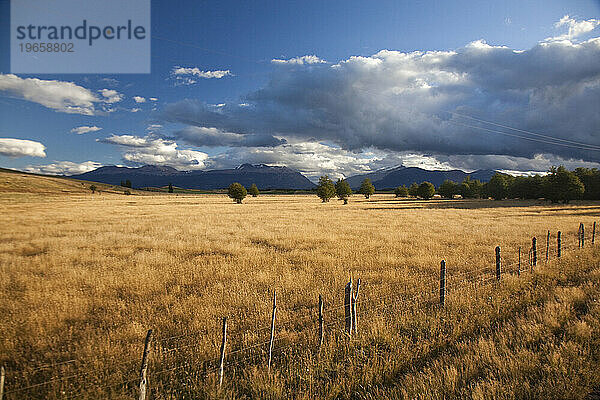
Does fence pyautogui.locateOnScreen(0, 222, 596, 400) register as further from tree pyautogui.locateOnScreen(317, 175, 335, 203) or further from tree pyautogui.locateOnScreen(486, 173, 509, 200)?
tree pyautogui.locateOnScreen(486, 173, 509, 200)

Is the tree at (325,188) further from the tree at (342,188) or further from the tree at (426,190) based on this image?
the tree at (426,190)

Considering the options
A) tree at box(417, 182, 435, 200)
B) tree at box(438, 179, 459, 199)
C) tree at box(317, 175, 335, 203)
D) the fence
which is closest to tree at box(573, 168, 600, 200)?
tree at box(417, 182, 435, 200)

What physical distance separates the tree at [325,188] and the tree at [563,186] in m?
56.6

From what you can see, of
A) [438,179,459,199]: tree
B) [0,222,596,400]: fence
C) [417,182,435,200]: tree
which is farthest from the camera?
[438,179,459,199]: tree

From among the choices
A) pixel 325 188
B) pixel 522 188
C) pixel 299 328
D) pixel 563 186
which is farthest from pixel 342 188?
pixel 299 328

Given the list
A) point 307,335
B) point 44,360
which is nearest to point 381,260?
point 307,335

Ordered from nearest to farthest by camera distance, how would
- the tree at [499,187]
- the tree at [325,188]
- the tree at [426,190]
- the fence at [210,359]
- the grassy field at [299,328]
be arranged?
the fence at [210,359]
the grassy field at [299,328]
the tree at [325,188]
the tree at [426,190]
the tree at [499,187]

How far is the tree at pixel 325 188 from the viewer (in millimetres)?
81938

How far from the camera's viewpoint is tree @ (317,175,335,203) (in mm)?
81938

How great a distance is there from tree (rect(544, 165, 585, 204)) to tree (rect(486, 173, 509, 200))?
A: 35.4m

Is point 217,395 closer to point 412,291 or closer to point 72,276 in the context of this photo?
point 412,291

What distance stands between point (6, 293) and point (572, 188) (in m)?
94.8

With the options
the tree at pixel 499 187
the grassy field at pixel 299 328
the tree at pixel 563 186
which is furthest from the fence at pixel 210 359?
the tree at pixel 499 187

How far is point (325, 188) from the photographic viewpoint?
271 feet
